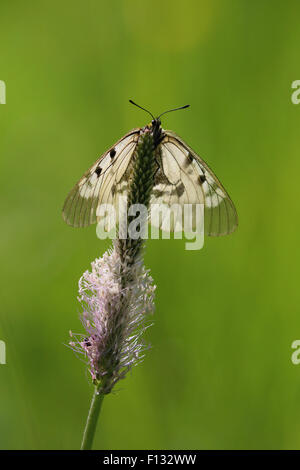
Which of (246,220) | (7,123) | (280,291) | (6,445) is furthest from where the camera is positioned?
(7,123)

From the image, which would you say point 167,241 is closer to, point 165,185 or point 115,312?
point 165,185

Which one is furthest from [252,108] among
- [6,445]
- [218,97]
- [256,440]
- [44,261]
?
[6,445]

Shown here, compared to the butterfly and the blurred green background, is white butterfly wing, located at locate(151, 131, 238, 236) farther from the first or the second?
the blurred green background

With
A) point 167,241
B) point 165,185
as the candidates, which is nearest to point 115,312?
point 165,185

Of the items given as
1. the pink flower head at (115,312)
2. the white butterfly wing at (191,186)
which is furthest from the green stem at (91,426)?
the white butterfly wing at (191,186)

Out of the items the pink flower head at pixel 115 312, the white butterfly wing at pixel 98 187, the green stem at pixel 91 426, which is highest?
the white butterfly wing at pixel 98 187

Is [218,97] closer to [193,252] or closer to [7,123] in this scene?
[193,252]

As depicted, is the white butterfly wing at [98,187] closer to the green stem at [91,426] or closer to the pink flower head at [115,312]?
the pink flower head at [115,312]

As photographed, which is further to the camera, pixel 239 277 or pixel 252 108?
pixel 252 108
